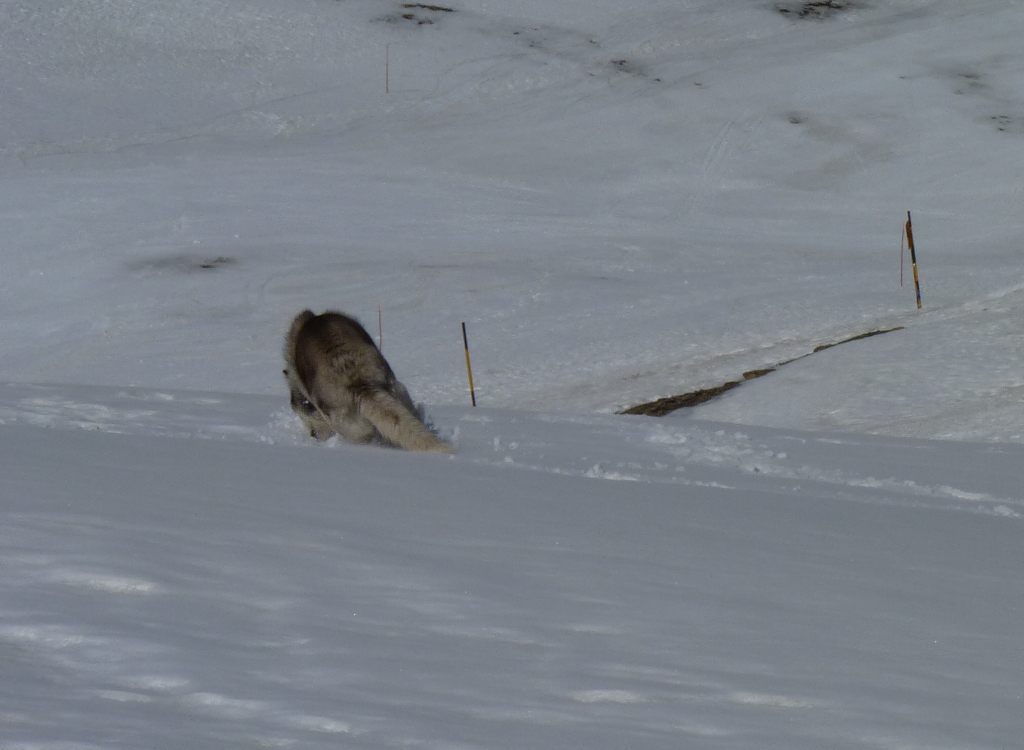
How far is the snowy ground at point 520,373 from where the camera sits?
3242mm

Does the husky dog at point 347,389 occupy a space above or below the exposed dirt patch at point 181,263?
above

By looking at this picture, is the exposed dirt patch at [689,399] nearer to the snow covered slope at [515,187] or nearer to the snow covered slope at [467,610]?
the snow covered slope at [515,187]

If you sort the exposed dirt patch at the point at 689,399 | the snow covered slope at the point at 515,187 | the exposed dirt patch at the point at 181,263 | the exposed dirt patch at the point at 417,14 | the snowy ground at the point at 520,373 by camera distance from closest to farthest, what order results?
the snowy ground at the point at 520,373, the exposed dirt patch at the point at 689,399, the snow covered slope at the point at 515,187, the exposed dirt patch at the point at 181,263, the exposed dirt patch at the point at 417,14

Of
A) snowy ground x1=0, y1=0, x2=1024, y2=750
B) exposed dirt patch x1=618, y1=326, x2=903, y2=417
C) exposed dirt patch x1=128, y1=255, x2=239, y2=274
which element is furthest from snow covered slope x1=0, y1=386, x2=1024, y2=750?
exposed dirt patch x1=128, y1=255, x2=239, y2=274

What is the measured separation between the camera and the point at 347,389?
8.02 metres

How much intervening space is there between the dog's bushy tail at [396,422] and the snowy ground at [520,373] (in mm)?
250

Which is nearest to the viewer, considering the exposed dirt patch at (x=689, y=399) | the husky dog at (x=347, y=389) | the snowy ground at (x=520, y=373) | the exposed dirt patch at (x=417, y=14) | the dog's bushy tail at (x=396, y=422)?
the snowy ground at (x=520, y=373)

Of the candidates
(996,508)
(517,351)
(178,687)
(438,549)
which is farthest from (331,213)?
(178,687)

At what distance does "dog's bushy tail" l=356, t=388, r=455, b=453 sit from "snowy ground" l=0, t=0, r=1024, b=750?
25cm

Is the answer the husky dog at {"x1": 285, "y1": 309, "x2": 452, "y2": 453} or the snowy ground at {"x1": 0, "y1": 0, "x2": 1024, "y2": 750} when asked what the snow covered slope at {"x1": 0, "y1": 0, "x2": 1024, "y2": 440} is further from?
the husky dog at {"x1": 285, "y1": 309, "x2": 452, "y2": 453}

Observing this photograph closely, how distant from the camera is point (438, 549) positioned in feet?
14.8

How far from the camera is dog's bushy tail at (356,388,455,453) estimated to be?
7664 millimetres

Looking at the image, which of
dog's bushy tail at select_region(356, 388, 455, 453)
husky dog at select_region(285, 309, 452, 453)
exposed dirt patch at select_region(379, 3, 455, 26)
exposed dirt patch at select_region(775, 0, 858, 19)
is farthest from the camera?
exposed dirt patch at select_region(775, 0, 858, 19)

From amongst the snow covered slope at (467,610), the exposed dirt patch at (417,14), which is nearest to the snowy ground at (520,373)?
the snow covered slope at (467,610)
